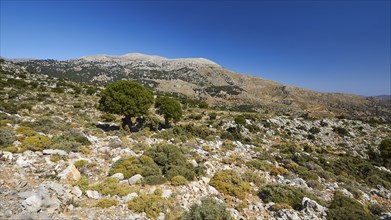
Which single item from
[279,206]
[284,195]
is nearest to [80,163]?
[279,206]

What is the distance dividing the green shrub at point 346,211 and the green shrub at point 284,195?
94 centimetres

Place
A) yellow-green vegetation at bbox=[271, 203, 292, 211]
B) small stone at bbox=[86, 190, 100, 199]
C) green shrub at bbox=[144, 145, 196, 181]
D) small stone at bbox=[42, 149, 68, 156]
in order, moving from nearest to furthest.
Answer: small stone at bbox=[86, 190, 100, 199] → yellow-green vegetation at bbox=[271, 203, 292, 211] → green shrub at bbox=[144, 145, 196, 181] → small stone at bbox=[42, 149, 68, 156]

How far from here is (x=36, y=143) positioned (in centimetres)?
1259

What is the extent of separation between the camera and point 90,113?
28766mm

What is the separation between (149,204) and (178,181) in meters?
2.56

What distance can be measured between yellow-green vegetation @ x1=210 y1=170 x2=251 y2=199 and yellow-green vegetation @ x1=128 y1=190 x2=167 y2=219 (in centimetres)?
339

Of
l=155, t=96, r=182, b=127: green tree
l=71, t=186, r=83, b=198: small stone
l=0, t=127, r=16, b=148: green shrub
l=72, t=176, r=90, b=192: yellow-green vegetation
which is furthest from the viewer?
l=155, t=96, r=182, b=127: green tree

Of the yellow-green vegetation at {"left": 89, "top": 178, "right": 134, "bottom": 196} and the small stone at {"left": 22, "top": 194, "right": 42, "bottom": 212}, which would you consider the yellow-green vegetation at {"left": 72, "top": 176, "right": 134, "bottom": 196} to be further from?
the small stone at {"left": 22, "top": 194, "right": 42, "bottom": 212}

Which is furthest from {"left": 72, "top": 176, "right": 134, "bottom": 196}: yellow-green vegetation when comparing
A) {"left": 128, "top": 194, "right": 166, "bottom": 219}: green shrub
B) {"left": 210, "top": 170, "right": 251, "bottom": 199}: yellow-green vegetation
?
{"left": 210, "top": 170, "right": 251, "bottom": 199}: yellow-green vegetation

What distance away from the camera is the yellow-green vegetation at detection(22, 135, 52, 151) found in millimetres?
12119

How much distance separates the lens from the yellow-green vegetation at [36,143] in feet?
39.8

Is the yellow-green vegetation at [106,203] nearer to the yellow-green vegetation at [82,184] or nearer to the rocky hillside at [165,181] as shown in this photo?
the rocky hillside at [165,181]

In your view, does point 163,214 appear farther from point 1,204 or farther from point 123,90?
point 123,90

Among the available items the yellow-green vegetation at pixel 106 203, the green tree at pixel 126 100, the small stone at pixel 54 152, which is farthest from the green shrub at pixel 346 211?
the green tree at pixel 126 100
